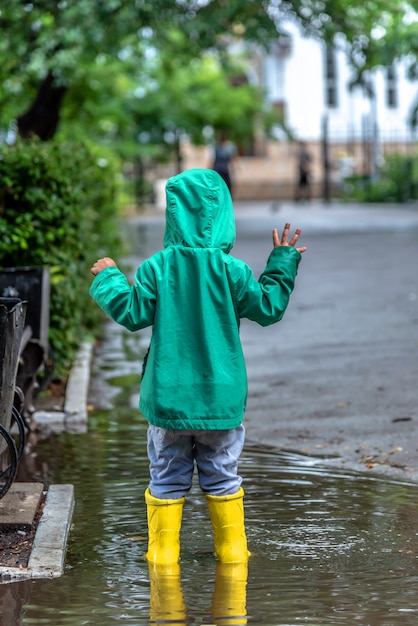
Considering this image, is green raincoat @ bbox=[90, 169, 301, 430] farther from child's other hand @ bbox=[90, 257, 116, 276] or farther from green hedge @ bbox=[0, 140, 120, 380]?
green hedge @ bbox=[0, 140, 120, 380]

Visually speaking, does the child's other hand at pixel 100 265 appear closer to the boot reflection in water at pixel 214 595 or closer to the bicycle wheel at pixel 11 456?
the bicycle wheel at pixel 11 456

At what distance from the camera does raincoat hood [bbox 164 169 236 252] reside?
4.85 metres

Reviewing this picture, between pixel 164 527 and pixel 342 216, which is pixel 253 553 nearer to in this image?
pixel 164 527

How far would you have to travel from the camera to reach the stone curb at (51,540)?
4.87 m

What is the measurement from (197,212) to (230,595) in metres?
1.44

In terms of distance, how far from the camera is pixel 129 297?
4793 mm

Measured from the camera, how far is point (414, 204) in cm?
3409

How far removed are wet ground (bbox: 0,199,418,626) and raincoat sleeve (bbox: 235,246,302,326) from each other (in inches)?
39.3

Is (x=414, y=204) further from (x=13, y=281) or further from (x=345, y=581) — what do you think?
(x=345, y=581)

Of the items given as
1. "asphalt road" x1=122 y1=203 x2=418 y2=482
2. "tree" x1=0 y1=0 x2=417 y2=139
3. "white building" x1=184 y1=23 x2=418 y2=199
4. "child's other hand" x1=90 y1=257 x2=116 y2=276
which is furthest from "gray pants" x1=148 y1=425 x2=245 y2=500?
"white building" x1=184 y1=23 x2=418 y2=199

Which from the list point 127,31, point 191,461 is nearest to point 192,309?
point 191,461

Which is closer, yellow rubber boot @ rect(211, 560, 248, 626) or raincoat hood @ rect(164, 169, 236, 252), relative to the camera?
yellow rubber boot @ rect(211, 560, 248, 626)

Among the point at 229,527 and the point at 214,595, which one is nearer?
the point at 214,595

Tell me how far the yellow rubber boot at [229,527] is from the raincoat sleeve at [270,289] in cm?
70
